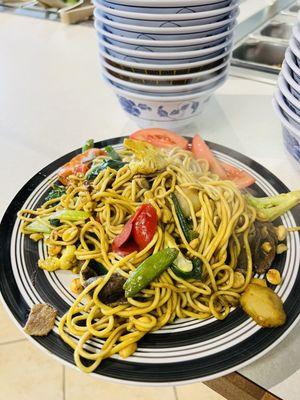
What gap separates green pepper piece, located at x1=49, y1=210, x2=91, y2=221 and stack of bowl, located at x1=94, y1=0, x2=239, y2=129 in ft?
A: 1.53

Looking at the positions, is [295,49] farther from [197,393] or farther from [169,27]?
[197,393]

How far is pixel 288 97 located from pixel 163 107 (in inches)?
16.6

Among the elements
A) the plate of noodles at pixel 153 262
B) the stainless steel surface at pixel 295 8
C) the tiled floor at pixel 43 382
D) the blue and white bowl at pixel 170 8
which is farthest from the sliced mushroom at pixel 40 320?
the stainless steel surface at pixel 295 8

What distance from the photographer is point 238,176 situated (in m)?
1.21

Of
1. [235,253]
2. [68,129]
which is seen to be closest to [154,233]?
[235,253]

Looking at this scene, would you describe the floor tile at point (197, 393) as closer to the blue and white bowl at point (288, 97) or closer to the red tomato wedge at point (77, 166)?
the red tomato wedge at point (77, 166)

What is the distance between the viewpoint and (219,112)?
163 cm

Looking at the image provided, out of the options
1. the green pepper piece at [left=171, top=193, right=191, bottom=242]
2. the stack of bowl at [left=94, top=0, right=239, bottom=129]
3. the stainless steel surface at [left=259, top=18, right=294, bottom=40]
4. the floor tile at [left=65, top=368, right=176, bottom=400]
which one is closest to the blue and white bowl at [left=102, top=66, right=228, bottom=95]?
the stack of bowl at [left=94, top=0, right=239, bottom=129]

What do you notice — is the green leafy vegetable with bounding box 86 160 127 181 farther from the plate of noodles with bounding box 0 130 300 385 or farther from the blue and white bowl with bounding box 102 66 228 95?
the blue and white bowl with bounding box 102 66 228 95

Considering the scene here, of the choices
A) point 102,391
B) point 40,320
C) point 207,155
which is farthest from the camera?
point 102,391

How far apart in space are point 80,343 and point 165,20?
90 centimetres

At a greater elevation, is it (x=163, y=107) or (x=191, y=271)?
(x=163, y=107)

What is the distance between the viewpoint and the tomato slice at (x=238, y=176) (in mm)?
1180

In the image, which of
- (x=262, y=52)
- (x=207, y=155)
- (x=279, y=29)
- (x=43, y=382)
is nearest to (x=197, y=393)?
(x=43, y=382)
